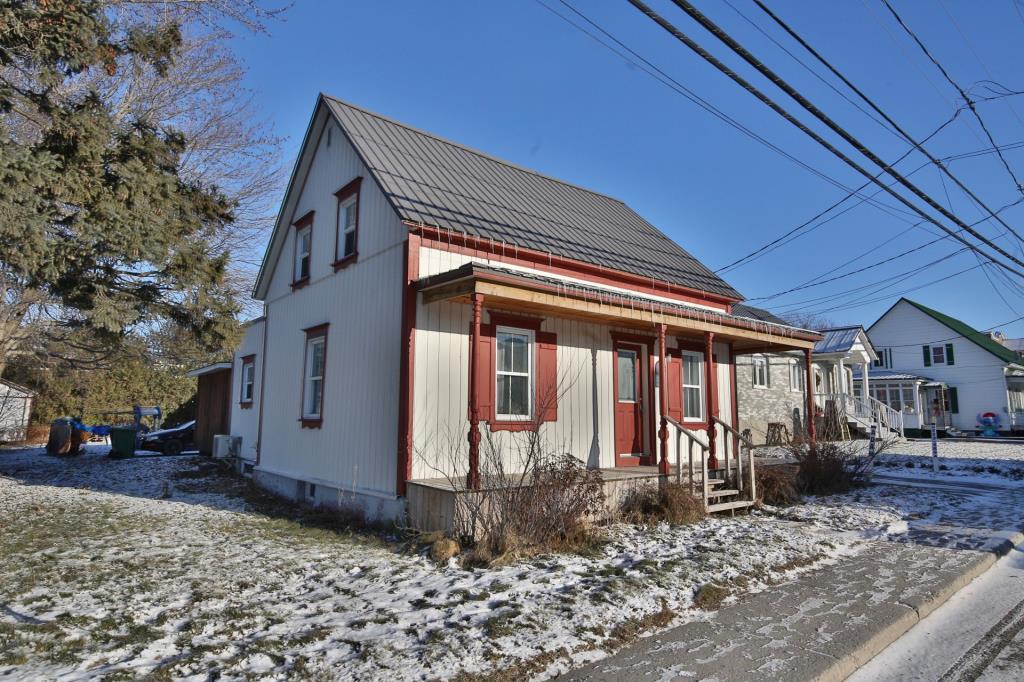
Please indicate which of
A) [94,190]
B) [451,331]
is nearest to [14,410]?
[94,190]

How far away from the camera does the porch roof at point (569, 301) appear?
8.20 m

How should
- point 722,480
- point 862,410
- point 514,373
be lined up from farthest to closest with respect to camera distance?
1. point 862,410
2. point 722,480
3. point 514,373

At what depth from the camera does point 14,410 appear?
2630 cm

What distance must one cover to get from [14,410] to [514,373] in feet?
87.9

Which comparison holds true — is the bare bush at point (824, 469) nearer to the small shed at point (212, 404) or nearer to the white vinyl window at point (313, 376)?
the white vinyl window at point (313, 376)

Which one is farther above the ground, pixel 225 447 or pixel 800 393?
pixel 800 393

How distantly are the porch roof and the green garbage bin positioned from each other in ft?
47.4

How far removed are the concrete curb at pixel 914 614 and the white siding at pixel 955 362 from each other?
31905 mm

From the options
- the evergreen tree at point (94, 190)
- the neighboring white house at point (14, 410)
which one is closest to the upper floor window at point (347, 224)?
A: the evergreen tree at point (94, 190)

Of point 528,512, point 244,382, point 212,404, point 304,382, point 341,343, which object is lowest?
point 528,512

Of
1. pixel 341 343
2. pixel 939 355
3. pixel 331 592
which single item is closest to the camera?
pixel 331 592

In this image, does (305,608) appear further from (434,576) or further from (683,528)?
(683,528)

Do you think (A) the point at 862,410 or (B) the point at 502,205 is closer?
(B) the point at 502,205

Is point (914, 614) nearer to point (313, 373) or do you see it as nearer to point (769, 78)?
point (769, 78)
